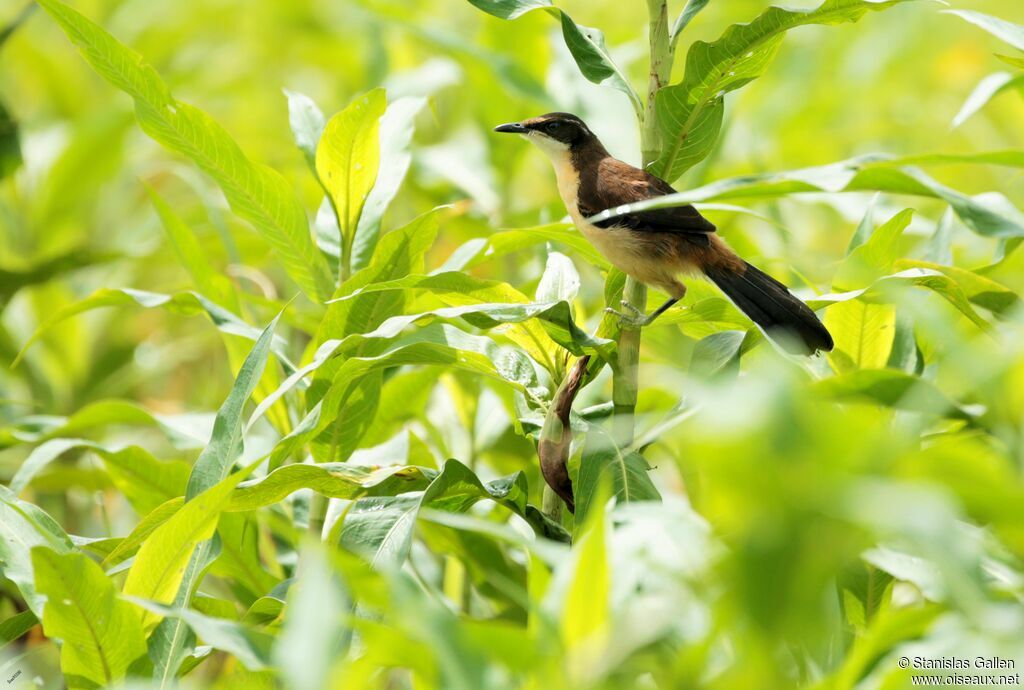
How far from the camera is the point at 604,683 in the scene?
103 centimetres

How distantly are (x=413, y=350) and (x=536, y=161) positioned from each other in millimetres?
3148

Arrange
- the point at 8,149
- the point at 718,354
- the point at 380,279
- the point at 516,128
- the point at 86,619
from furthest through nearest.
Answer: the point at 516,128 → the point at 8,149 → the point at 380,279 → the point at 718,354 → the point at 86,619

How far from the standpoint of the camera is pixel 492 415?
2.54 meters

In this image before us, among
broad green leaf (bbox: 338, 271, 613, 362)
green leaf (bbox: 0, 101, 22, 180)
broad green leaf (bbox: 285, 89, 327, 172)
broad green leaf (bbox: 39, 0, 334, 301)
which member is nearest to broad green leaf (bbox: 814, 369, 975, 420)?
broad green leaf (bbox: 338, 271, 613, 362)

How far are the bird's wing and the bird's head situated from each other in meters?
0.24

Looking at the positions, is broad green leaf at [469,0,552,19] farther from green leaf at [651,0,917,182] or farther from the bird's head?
the bird's head

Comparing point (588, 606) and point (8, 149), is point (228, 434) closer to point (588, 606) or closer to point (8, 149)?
point (588, 606)

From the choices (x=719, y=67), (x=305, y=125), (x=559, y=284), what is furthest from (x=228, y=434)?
(x=719, y=67)

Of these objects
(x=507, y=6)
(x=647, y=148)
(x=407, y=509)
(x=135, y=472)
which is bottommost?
(x=135, y=472)

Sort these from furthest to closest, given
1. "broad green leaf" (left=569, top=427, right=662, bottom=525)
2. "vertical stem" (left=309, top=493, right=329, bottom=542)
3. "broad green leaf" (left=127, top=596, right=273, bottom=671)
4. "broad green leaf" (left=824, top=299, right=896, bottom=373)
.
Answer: "vertical stem" (left=309, top=493, right=329, bottom=542) → "broad green leaf" (left=824, top=299, right=896, bottom=373) → "broad green leaf" (left=569, top=427, right=662, bottom=525) → "broad green leaf" (left=127, top=596, right=273, bottom=671)

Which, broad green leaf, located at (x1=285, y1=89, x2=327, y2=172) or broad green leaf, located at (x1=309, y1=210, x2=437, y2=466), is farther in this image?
A: broad green leaf, located at (x1=285, y1=89, x2=327, y2=172)

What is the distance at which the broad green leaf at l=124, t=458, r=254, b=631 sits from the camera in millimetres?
1475

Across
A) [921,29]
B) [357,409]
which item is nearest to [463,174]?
[357,409]

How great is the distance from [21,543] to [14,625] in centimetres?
26
